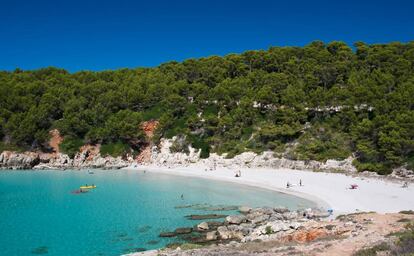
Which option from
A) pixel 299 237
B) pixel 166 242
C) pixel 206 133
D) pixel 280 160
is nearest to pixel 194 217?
pixel 166 242

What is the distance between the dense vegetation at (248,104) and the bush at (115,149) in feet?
1.89

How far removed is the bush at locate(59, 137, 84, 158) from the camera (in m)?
68.7

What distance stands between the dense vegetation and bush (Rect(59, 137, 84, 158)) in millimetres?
264

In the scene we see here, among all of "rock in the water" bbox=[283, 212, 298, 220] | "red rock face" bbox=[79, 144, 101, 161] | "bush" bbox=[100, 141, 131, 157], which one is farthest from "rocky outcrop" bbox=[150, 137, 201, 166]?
"rock in the water" bbox=[283, 212, 298, 220]

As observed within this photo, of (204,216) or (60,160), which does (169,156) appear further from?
(204,216)

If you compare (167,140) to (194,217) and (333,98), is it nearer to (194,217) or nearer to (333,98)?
(333,98)

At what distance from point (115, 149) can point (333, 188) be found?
41903 mm

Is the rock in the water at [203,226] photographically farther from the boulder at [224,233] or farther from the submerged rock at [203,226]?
the boulder at [224,233]

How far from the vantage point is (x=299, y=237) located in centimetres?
1992

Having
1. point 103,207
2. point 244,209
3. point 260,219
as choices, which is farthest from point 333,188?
point 103,207

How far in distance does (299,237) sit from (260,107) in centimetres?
4844

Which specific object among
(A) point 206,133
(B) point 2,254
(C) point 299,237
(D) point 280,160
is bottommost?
(B) point 2,254

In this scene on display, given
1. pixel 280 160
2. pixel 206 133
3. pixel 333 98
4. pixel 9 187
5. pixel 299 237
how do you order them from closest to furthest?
pixel 299 237
pixel 9 187
pixel 280 160
pixel 333 98
pixel 206 133

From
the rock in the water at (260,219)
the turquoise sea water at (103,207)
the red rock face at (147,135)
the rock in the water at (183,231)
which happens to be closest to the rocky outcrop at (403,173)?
the turquoise sea water at (103,207)
